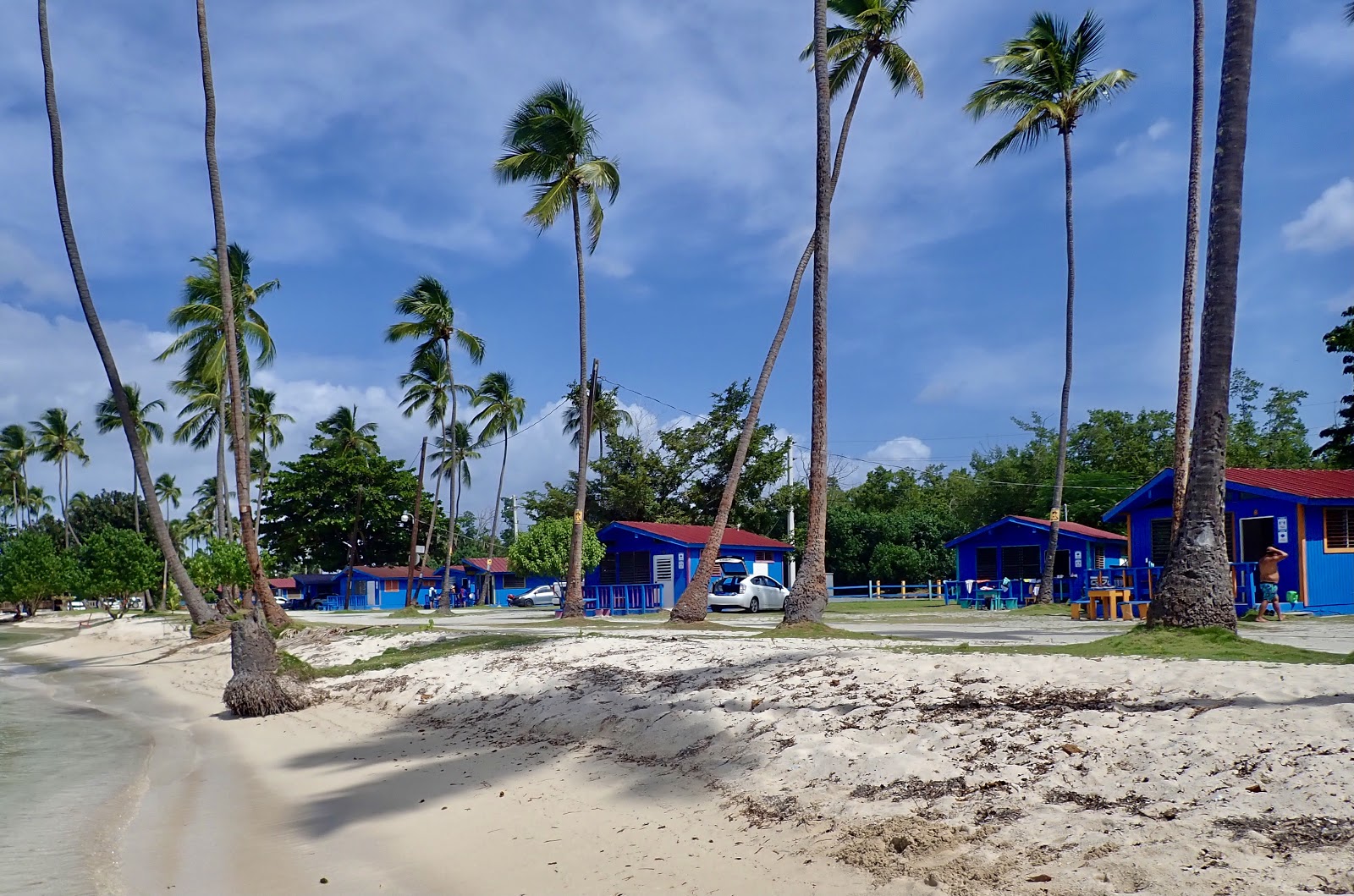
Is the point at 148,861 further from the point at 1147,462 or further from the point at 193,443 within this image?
the point at 1147,462

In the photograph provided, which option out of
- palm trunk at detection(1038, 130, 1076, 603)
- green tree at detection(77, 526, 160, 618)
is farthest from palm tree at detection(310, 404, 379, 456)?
palm trunk at detection(1038, 130, 1076, 603)

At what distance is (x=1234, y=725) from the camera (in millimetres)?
6816

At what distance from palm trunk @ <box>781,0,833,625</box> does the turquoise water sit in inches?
408

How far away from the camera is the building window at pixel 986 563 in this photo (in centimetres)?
3897

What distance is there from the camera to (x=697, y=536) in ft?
126

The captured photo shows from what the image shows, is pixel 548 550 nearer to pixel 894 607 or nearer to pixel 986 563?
pixel 894 607

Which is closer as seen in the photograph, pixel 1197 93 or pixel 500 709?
pixel 500 709

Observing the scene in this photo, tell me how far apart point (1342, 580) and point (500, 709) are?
20.3 m

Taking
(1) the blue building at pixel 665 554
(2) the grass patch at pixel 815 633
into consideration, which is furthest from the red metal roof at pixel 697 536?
(2) the grass patch at pixel 815 633

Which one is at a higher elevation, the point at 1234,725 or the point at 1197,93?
the point at 1197,93

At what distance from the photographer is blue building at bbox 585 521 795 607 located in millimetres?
37000

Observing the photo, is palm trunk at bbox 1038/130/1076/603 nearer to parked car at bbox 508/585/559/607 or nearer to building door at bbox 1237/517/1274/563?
building door at bbox 1237/517/1274/563

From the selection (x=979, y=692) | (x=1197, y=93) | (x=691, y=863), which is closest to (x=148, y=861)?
(x=691, y=863)

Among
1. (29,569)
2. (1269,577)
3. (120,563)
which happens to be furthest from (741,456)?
(29,569)
